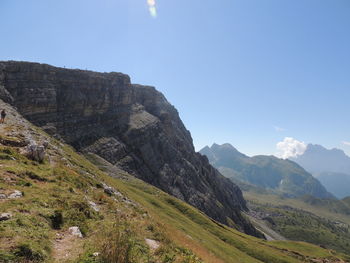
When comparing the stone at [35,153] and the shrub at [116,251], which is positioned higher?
the stone at [35,153]

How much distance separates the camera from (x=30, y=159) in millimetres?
24484

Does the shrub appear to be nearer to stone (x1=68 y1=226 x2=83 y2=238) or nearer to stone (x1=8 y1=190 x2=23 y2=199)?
stone (x1=68 y1=226 x2=83 y2=238)

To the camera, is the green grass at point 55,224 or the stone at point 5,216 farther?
the stone at point 5,216

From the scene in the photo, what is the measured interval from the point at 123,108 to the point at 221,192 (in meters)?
105

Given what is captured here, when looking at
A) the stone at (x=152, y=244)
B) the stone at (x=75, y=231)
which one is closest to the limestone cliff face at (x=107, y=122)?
the stone at (x=75, y=231)

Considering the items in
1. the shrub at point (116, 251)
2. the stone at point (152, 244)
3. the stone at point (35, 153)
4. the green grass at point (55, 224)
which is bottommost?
the stone at point (152, 244)

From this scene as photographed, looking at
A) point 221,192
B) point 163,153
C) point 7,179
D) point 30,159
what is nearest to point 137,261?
point 7,179

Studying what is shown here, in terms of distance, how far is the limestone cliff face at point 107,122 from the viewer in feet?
319

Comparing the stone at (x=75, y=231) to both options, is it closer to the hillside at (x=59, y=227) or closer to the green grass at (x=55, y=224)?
the hillside at (x=59, y=227)

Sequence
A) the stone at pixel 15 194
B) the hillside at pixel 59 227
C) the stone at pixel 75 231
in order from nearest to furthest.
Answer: the hillside at pixel 59 227 → the stone at pixel 75 231 → the stone at pixel 15 194

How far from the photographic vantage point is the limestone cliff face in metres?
97.2

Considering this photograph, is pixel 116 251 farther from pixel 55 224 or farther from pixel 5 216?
pixel 5 216

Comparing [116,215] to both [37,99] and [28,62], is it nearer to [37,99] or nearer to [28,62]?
[37,99]

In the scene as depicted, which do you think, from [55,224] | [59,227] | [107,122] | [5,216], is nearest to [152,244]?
[59,227]
